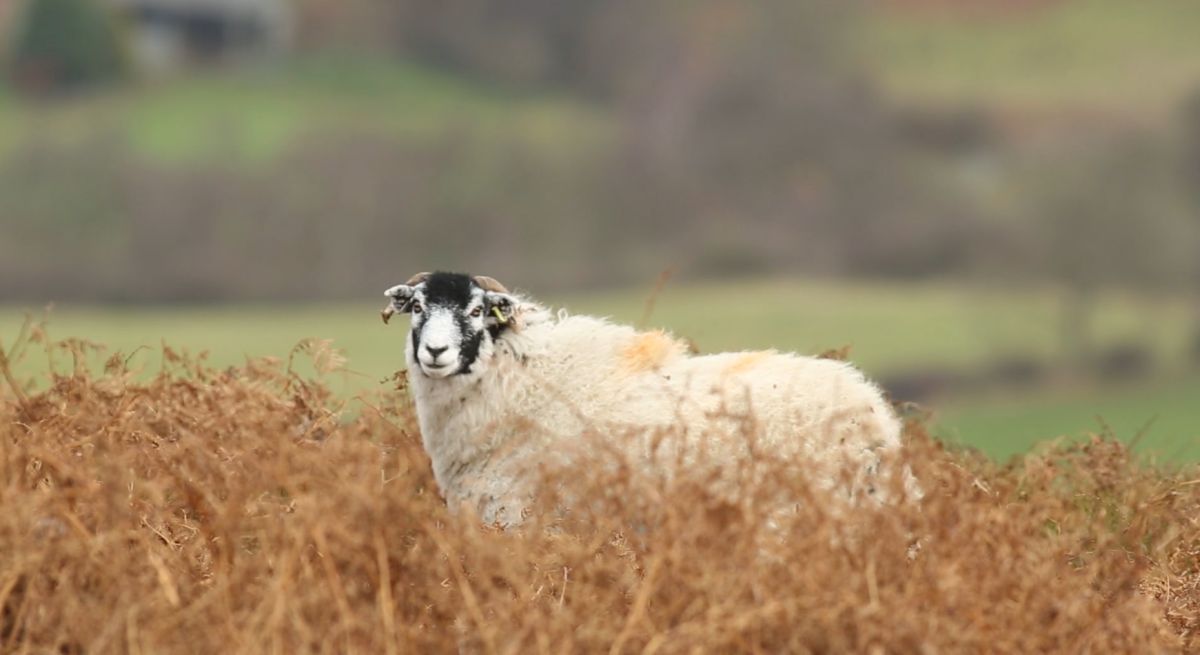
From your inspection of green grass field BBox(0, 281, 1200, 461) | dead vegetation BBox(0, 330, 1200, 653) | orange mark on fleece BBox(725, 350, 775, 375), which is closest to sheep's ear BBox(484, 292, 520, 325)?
orange mark on fleece BBox(725, 350, 775, 375)

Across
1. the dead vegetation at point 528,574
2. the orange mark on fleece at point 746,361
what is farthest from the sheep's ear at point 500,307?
the dead vegetation at point 528,574

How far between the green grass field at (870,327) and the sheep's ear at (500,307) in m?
18.3

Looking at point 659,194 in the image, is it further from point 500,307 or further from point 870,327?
point 500,307

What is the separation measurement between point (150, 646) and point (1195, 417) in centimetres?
2361

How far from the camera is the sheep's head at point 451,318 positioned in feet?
28.1

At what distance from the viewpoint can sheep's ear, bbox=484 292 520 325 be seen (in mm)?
8766

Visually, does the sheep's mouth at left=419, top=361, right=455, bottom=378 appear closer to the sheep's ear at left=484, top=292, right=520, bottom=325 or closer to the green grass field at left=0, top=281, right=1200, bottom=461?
the sheep's ear at left=484, top=292, right=520, bottom=325

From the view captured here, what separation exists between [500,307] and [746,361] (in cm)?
142

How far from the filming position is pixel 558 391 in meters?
8.23

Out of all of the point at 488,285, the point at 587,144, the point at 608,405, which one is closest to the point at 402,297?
the point at 488,285

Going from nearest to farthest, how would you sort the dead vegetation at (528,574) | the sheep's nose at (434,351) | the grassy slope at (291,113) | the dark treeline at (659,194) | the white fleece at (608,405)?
1. the dead vegetation at (528,574)
2. the white fleece at (608,405)
3. the sheep's nose at (434,351)
4. the dark treeline at (659,194)
5. the grassy slope at (291,113)

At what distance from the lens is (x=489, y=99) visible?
195 feet

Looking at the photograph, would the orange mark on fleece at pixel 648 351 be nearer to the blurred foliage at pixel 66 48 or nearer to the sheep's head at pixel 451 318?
the sheep's head at pixel 451 318

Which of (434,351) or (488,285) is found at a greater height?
(488,285)
